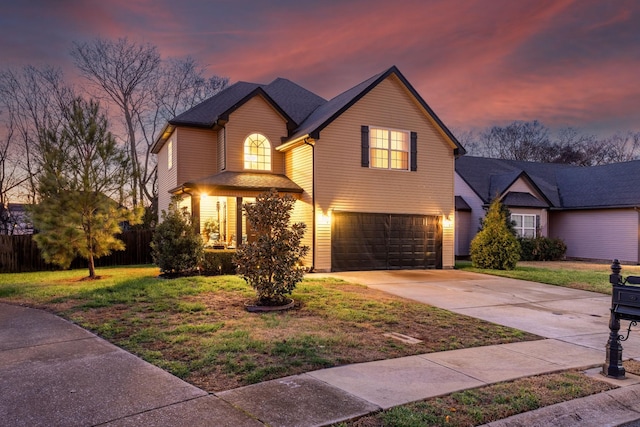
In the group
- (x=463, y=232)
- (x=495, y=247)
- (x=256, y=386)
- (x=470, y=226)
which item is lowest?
(x=256, y=386)

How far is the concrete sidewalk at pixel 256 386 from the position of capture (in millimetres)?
3744

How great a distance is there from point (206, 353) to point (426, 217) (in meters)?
13.3

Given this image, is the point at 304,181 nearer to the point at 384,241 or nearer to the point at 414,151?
the point at 384,241

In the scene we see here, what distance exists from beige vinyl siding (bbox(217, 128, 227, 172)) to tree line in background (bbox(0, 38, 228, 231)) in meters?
8.48

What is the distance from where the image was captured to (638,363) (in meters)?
5.73

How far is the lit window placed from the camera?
650 inches

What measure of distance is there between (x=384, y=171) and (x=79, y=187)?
410 inches

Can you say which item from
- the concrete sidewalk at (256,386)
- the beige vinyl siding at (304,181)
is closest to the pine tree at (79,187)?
the beige vinyl siding at (304,181)

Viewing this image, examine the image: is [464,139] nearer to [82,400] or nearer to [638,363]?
[638,363]

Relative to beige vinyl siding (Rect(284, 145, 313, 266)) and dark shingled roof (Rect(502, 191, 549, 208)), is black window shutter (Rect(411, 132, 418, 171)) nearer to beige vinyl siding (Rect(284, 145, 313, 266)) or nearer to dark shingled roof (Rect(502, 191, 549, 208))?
beige vinyl siding (Rect(284, 145, 313, 266))

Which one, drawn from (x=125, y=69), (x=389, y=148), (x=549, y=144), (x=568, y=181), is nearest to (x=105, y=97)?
(x=125, y=69)

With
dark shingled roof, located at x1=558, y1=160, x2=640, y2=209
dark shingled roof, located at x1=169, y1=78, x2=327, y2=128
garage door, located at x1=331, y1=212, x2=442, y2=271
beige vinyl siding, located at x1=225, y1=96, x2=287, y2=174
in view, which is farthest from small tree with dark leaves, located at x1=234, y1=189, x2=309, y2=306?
dark shingled roof, located at x1=558, y1=160, x2=640, y2=209

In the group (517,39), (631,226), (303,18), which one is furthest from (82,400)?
(631,226)

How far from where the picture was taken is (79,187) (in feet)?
42.9
